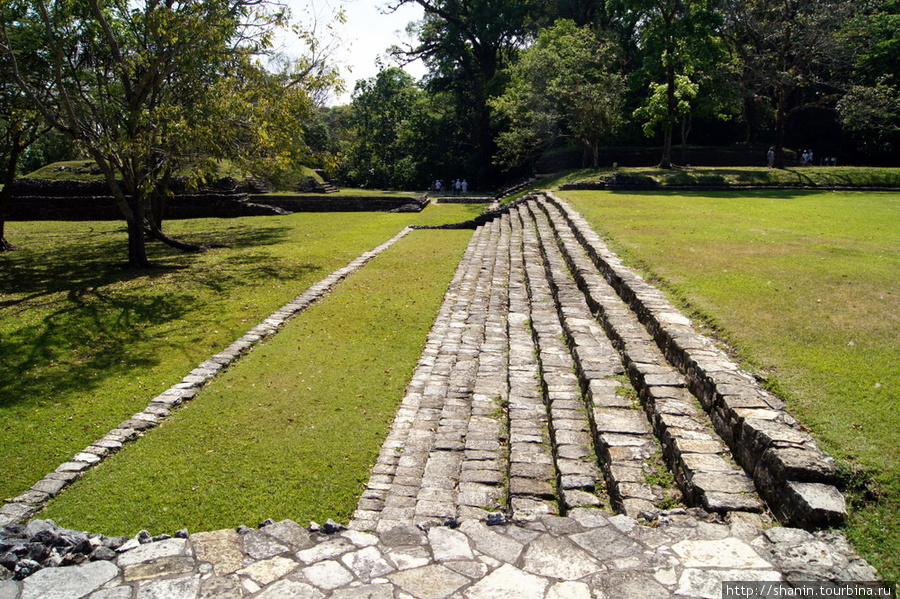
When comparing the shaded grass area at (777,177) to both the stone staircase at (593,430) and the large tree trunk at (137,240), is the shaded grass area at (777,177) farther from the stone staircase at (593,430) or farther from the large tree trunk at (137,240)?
the stone staircase at (593,430)

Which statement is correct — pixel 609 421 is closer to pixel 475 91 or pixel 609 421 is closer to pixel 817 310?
pixel 817 310

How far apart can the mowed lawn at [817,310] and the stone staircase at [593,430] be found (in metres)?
0.22

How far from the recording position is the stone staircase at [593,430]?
390 cm

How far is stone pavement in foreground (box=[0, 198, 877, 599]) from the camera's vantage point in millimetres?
3090

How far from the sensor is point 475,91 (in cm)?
3934

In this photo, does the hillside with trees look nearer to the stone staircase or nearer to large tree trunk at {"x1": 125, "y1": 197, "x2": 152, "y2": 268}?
large tree trunk at {"x1": 125, "y1": 197, "x2": 152, "y2": 268}

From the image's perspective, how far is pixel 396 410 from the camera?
21.5ft

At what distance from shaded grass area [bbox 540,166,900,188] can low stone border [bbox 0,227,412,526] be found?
2009 centimetres

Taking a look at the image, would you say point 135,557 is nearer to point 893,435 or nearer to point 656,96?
point 893,435

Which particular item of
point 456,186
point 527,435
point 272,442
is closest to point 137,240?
point 272,442

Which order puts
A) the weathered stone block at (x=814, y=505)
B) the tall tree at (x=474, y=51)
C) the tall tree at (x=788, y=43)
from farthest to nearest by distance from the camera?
the tall tree at (x=474, y=51) < the tall tree at (x=788, y=43) < the weathered stone block at (x=814, y=505)

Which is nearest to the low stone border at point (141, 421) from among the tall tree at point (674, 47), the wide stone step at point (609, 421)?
the wide stone step at point (609, 421)

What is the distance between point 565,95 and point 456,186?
11230 millimetres

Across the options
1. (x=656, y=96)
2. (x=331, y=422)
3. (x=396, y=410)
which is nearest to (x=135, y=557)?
(x=331, y=422)
